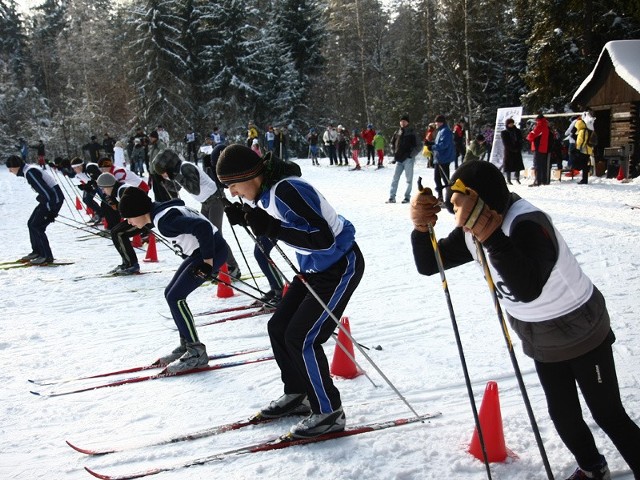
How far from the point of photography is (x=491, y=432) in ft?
9.23

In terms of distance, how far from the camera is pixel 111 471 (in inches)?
120

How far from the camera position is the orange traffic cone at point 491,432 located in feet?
9.22

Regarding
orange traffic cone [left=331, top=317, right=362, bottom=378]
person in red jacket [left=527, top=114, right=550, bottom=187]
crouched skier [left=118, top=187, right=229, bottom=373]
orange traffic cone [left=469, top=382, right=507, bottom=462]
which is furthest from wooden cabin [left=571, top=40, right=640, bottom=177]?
orange traffic cone [left=469, top=382, right=507, bottom=462]

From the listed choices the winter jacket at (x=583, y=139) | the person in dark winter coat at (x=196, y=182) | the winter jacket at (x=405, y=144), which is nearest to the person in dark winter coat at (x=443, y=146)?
the winter jacket at (x=405, y=144)

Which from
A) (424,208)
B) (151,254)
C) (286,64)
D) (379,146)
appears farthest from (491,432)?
(286,64)

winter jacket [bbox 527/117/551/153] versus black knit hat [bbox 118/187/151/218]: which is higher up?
winter jacket [bbox 527/117/551/153]

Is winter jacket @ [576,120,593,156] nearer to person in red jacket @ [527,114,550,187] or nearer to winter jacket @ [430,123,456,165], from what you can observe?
person in red jacket @ [527,114,550,187]

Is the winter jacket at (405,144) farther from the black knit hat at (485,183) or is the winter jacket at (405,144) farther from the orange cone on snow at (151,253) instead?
the black knit hat at (485,183)

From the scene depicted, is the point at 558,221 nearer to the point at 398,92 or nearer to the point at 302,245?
the point at 302,245

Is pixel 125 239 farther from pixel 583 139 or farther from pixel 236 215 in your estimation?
pixel 583 139

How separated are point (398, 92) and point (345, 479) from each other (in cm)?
3311

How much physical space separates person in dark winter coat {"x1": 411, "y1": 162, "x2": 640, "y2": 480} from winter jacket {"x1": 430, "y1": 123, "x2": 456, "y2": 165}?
9.63m

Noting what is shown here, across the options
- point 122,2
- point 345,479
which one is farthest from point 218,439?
point 122,2

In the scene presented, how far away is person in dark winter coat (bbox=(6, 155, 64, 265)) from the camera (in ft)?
29.7
